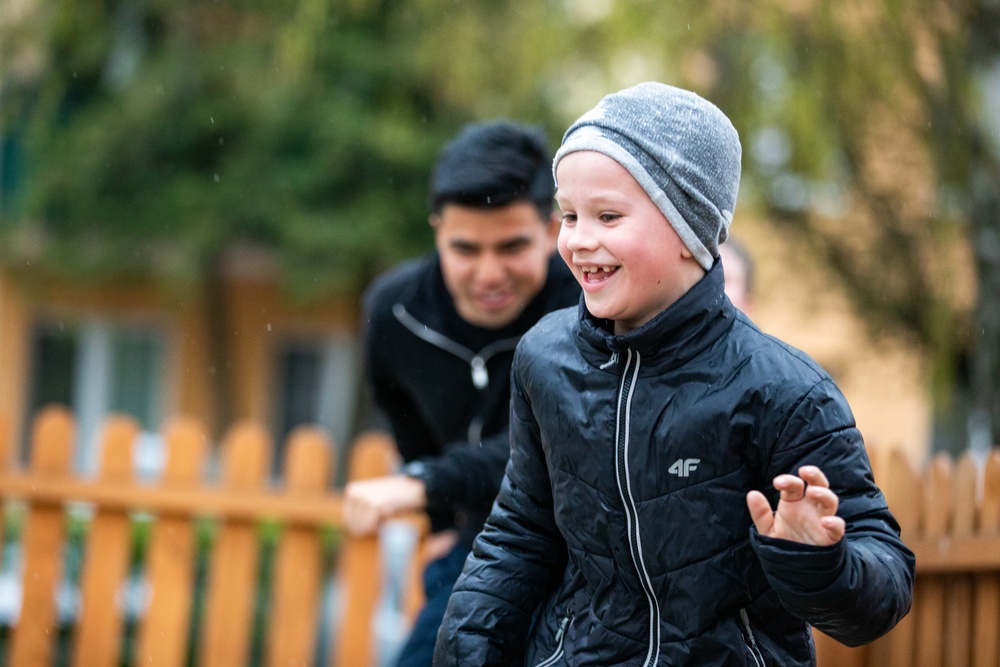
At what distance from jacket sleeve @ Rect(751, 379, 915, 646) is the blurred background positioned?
2023 millimetres

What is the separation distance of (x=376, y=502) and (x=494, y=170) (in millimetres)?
925

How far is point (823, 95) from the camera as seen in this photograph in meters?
6.10

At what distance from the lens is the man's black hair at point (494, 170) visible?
2869 mm

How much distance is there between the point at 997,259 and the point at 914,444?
8.79 metres

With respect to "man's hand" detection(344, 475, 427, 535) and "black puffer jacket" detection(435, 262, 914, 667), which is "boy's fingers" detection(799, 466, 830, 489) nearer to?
"black puffer jacket" detection(435, 262, 914, 667)

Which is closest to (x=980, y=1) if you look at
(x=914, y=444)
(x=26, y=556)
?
(x=26, y=556)

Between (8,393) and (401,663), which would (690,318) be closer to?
(401,663)

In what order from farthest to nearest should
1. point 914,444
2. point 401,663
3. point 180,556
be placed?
point 914,444 < point 180,556 < point 401,663

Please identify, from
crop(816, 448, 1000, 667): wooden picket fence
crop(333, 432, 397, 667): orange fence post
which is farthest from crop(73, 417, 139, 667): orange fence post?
crop(816, 448, 1000, 667): wooden picket fence

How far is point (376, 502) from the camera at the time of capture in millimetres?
2623

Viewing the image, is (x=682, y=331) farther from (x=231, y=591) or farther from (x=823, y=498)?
(x=231, y=591)

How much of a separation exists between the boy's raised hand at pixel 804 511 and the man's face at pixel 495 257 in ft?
4.78

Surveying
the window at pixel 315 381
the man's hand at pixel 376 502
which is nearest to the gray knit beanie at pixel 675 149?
the man's hand at pixel 376 502

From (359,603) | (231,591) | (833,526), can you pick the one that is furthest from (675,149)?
(231,591)
